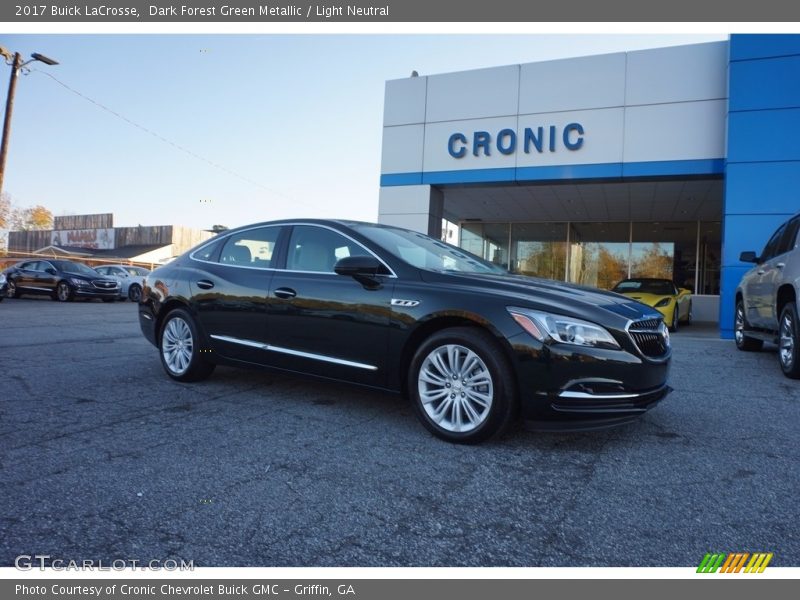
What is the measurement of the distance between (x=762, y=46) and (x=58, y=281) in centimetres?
1989

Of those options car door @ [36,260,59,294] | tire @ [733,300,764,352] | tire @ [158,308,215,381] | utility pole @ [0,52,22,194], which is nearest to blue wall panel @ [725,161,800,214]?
tire @ [733,300,764,352]

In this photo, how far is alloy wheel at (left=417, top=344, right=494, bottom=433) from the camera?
3369 millimetres

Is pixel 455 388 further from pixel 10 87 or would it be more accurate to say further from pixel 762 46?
pixel 10 87

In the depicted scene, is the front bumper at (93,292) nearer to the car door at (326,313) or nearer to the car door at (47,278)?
the car door at (47,278)

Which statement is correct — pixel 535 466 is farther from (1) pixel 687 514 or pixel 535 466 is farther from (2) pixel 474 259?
(2) pixel 474 259

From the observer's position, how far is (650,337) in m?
3.48

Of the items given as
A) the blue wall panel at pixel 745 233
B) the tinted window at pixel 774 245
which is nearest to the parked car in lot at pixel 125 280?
the blue wall panel at pixel 745 233

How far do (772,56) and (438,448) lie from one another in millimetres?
11627

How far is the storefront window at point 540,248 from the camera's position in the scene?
21.3m

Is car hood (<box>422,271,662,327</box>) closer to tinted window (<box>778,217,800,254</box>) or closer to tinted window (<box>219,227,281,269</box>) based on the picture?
tinted window (<box>219,227,281,269</box>)

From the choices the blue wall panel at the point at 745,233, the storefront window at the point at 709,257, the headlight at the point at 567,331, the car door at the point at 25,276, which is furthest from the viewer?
the storefront window at the point at 709,257

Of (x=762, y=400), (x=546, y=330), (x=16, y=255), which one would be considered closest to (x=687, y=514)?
(x=546, y=330)

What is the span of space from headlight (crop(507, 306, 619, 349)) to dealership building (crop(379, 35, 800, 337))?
8805mm

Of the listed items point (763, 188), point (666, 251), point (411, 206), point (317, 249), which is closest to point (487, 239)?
point (666, 251)
